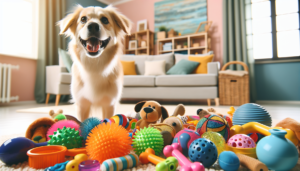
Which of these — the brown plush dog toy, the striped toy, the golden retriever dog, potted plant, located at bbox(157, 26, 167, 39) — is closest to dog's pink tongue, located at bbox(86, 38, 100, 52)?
the golden retriever dog

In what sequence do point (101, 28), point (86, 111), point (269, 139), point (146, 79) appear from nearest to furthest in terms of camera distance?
point (269, 139), point (101, 28), point (86, 111), point (146, 79)

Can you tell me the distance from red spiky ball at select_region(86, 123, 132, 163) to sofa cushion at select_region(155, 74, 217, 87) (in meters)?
2.50

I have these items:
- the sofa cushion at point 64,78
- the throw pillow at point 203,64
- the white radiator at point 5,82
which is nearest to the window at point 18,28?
the white radiator at point 5,82

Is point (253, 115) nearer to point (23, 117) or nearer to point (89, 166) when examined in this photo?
point (89, 166)

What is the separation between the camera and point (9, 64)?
10.8ft

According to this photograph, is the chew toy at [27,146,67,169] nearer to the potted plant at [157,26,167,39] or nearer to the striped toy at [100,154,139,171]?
the striped toy at [100,154,139,171]

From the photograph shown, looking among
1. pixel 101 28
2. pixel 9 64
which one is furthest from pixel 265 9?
pixel 9 64

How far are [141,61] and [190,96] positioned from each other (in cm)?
145

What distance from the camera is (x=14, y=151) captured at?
567 millimetres

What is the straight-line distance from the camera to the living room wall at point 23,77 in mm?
3473

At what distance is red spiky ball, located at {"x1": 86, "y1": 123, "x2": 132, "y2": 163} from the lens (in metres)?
0.54

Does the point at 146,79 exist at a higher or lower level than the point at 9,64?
lower

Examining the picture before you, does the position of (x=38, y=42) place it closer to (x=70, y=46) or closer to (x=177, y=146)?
(x=70, y=46)

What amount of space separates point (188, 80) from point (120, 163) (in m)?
2.60
